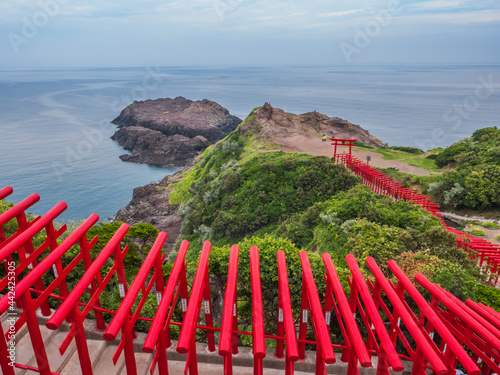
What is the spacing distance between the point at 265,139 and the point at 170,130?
5642 centimetres

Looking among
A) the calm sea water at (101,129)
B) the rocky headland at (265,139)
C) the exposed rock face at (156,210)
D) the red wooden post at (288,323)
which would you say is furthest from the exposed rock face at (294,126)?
the red wooden post at (288,323)

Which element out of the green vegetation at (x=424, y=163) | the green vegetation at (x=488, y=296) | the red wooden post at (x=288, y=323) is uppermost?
the red wooden post at (x=288, y=323)

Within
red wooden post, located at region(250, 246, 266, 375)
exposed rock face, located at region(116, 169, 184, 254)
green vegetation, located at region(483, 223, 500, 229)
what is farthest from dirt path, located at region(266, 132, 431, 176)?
red wooden post, located at region(250, 246, 266, 375)

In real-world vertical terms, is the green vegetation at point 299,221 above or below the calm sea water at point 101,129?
above

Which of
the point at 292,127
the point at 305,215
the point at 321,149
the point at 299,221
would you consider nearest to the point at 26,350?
the point at 305,215

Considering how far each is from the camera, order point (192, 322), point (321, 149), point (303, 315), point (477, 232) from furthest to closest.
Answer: point (321, 149) → point (477, 232) → point (303, 315) → point (192, 322)

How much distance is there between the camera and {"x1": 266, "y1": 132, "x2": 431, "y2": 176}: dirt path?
3491 centimetres

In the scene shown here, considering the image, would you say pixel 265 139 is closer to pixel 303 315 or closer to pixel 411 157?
pixel 411 157

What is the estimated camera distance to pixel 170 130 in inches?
3597

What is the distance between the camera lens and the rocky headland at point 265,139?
4056cm

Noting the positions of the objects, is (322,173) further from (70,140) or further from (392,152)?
(70,140)

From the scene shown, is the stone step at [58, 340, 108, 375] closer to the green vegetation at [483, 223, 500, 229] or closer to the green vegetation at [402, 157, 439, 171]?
the green vegetation at [483, 223, 500, 229]

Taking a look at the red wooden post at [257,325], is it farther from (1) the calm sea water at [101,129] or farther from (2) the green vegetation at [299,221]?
(1) the calm sea water at [101,129]

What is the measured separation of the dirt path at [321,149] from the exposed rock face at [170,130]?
41.4 m
